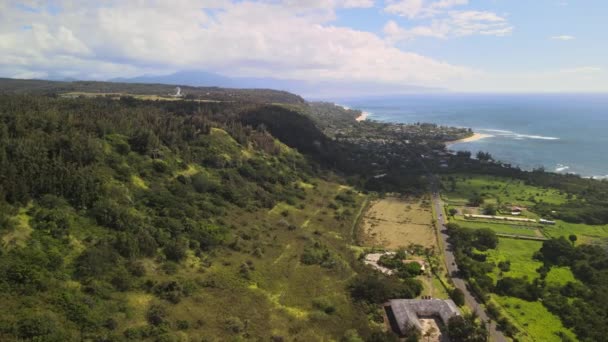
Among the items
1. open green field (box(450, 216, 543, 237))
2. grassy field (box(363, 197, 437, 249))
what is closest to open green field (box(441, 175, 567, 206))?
grassy field (box(363, 197, 437, 249))

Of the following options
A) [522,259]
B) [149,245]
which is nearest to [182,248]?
[149,245]

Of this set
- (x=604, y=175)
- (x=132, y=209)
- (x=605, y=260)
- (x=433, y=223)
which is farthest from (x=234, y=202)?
(x=604, y=175)

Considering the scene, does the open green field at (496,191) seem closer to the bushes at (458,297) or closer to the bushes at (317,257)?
the bushes at (458,297)

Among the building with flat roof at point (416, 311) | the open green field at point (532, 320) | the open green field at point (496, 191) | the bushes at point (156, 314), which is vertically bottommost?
the open green field at point (532, 320)

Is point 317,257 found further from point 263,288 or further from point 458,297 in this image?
point 458,297

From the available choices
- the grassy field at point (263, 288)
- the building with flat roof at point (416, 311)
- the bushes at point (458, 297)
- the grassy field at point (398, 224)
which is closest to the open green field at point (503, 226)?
the grassy field at point (398, 224)

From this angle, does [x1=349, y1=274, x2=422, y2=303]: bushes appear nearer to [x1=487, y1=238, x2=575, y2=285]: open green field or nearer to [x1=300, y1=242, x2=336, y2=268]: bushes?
[x1=300, y1=242, x2=336, y2=268]: bushes
